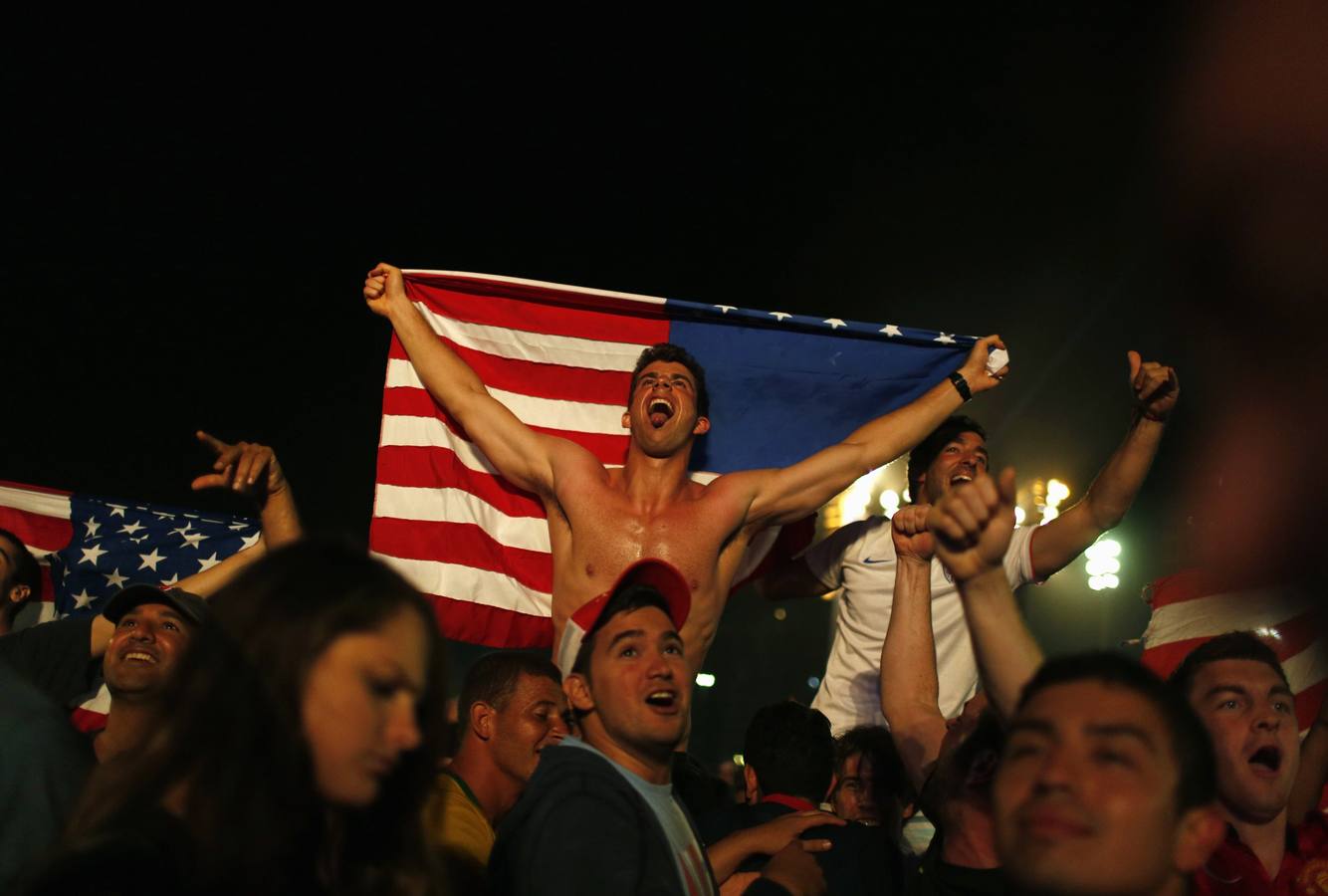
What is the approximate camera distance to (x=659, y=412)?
5363 millimetres

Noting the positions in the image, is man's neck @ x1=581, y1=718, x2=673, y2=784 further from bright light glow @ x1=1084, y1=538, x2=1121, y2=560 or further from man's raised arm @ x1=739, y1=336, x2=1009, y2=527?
bright light glow @ x1=1084, y1=538, x2=1121, y2=560

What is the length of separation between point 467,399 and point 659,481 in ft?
3.42

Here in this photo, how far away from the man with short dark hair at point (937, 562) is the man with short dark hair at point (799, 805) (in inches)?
44.9

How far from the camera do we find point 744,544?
213 inches

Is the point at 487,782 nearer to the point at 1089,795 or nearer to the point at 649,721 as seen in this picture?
the point at 649,721

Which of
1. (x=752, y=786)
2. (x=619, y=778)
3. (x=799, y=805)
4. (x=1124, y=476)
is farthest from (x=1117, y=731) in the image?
(x=1124, y=476)

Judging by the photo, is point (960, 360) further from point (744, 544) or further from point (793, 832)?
point (793, 832)

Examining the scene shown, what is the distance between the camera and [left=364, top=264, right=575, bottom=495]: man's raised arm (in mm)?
5492

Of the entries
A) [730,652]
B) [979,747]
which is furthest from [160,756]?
[730,652]

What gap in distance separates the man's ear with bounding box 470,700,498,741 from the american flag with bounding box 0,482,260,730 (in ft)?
10.9

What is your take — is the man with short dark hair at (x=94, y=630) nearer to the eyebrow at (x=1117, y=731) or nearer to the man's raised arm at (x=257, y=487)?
the man's raised arm at (x=257, y=487)

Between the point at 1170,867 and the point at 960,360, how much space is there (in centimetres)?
437

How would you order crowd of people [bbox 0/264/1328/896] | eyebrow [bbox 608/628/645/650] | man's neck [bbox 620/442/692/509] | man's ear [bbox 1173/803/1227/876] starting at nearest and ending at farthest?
crowd of people [bbox 0/264/1328/896] < man's ear [bbox 1173/803/1227/876] < eyebrow [bbox 608/628/645/650] < man's neck [bbox 620/442/692/509]

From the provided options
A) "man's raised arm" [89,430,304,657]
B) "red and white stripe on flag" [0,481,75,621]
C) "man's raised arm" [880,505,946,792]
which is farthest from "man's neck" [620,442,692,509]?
"red and white stripe on flag" [0,481,75,621]
